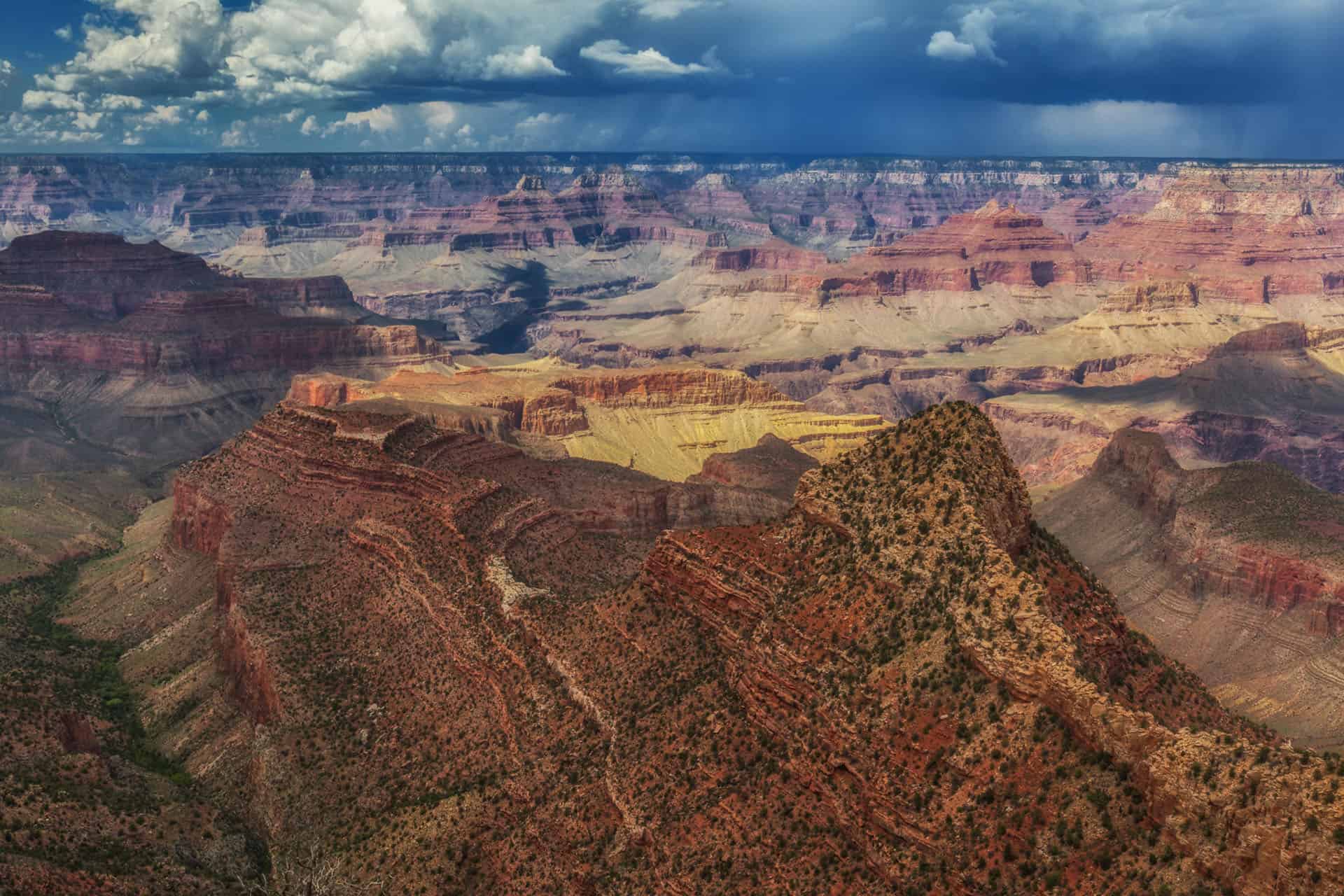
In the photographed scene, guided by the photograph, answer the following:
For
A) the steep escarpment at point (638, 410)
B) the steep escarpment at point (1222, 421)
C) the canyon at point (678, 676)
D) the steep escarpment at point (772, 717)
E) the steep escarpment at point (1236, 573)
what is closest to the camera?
the steep escarpment at point (772, 717)

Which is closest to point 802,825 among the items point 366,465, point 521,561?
point 521,561

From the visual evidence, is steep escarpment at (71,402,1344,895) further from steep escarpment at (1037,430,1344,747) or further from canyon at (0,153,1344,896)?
steep escarpment at (1037,430,1344,747)

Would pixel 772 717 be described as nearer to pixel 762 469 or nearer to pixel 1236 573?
pixel 1236 573

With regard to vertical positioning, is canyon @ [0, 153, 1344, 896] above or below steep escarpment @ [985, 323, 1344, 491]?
above

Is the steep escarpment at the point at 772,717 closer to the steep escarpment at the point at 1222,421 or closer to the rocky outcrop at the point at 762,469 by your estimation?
the rocky outcrop at the point at 762,469

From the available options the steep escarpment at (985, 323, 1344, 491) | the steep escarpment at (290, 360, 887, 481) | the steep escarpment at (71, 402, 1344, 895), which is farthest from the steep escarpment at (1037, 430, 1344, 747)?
the steep escarpment at (985, 323, 1344, 491)

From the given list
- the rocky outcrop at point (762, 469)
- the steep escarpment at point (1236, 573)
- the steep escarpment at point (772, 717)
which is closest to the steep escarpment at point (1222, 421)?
the steep escarpment at point (1236, 573)

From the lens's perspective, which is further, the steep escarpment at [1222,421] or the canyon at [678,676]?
the steep escarpment at [1222,421]

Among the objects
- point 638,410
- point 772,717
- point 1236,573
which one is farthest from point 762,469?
point 772,717
